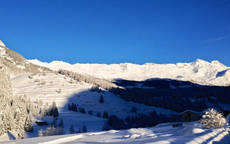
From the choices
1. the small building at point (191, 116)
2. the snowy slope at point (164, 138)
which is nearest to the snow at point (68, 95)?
the small building at point (191, 116)

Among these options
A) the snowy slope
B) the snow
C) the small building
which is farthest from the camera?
the snow

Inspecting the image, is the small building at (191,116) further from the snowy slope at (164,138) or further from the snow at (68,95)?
the snow at (68,95)

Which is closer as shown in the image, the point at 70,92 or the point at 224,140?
the point at 224,140

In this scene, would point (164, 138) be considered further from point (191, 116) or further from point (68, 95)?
point (68, 95)

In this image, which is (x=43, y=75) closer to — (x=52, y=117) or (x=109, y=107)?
(x=109, y=107)

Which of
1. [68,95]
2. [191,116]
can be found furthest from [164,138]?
[68,95]

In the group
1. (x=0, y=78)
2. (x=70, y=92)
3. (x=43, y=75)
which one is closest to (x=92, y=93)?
(x=70, y=92)

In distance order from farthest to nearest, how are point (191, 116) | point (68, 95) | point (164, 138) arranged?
point (68, 95) < point (191, 116) < point (164, 138)

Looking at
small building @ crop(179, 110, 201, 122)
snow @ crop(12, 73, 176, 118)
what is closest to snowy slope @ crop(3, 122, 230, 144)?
small building @ crop(179, 110, 201, 122)

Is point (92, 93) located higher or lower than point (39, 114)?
higher

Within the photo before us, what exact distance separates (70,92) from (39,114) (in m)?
67.1

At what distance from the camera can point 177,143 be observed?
1030 centimetres

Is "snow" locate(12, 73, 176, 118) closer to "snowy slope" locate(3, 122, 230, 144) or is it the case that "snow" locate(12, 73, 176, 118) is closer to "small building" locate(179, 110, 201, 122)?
"small building" locate(179, 110, 201, 122)

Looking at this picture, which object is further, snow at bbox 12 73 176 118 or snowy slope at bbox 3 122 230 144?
snow at bbox 12 73 176 118
